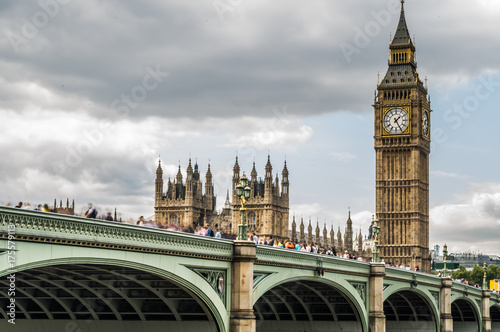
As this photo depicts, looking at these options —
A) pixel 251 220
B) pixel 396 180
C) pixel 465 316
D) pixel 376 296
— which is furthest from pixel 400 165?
pixel 376 296

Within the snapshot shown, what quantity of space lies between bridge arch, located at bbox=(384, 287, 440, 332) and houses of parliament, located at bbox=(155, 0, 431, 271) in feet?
213

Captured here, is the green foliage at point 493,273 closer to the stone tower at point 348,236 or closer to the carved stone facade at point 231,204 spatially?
the stone tower at point 348,236

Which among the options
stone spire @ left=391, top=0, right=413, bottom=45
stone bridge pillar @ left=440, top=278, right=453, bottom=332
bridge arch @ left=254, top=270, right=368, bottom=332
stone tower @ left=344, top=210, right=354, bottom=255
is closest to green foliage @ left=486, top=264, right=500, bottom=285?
stone tower @ left=344, top=210, right=354, bottom=255

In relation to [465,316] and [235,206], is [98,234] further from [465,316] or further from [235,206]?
[235,206]

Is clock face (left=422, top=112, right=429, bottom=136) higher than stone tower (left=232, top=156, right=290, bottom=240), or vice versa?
clock face (left=422, top=112, right=429, bottom=136)

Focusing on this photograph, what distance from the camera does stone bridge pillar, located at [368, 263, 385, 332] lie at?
46844 mm

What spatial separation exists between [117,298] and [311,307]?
19.1 m

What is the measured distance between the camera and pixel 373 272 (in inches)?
1863

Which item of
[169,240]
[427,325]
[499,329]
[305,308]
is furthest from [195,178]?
[169,240]

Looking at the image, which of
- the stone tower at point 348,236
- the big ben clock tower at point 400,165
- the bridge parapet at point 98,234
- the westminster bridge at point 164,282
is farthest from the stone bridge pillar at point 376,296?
the stone tower at point 348,236

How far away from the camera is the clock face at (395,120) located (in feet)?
447

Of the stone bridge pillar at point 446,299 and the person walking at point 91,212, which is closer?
the person walking at point 91,212

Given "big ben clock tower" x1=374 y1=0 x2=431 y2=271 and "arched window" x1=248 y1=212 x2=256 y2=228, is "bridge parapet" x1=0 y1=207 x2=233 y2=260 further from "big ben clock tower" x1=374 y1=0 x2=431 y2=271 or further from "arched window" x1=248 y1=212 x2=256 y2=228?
"arched window" x1=248 y1=212 x2=256 y2=228

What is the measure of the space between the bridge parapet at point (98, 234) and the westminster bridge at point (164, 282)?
0.03 metres
